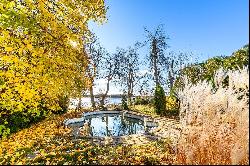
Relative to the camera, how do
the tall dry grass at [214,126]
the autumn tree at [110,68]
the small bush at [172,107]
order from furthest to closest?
the autumn tree at [110,68] < the small bush at [172,107] < the tall dry grass at [214,126]

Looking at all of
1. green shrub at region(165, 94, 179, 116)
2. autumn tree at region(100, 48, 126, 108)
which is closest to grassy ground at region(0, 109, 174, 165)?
green shrub at region(165, 94, 179, 116)

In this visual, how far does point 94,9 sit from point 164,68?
83.2ft

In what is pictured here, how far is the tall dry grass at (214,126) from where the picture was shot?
504 cm

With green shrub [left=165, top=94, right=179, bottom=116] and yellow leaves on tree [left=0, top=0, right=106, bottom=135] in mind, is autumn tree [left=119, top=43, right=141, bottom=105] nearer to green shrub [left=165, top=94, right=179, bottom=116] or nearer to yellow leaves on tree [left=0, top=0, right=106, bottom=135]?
green shrub [left=165, top=94, right=179, bottom=116]

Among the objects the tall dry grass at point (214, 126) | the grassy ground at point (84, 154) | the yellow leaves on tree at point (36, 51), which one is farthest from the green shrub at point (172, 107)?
the tall dry grass at point (214, 126)

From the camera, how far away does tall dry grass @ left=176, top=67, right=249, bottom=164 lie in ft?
16.5

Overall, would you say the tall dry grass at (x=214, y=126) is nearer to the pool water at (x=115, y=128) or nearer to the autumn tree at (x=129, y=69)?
the pool water at (x=115, y=128)

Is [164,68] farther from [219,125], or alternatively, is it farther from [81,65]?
[219,125]

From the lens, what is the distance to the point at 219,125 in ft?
17.7

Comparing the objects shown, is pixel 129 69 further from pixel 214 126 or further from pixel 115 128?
pixel 214 126

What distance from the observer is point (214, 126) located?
17.5 feet

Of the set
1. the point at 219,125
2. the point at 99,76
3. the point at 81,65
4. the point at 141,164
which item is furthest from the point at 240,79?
the point at 99,76

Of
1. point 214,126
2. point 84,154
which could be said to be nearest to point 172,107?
point 84,154

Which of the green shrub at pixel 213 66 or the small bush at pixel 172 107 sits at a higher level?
the green shrub at pixel 213 66
